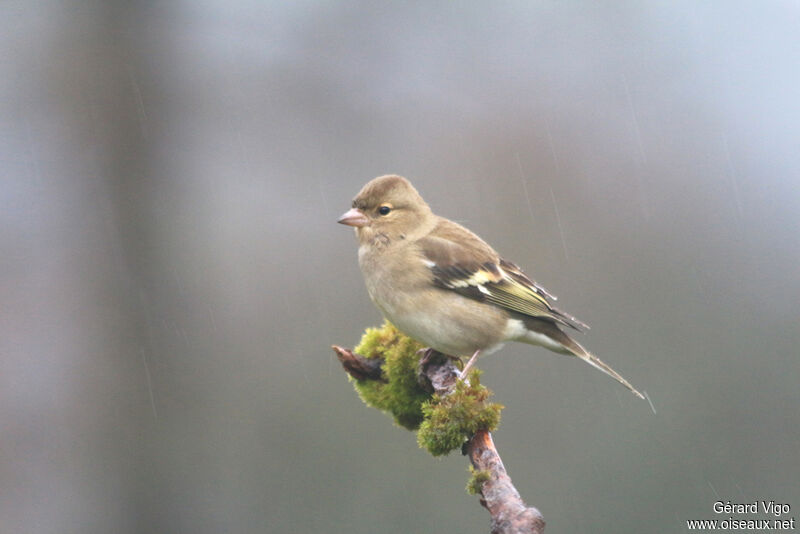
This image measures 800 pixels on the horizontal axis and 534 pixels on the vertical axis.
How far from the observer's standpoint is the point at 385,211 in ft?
15.8

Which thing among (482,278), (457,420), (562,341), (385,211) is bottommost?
(562,341)

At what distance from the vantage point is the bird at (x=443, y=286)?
168 inches

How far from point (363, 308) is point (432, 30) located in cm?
469

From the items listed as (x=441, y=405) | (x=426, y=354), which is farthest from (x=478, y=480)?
(x=426, y=354)

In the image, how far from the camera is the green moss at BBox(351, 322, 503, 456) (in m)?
3.07

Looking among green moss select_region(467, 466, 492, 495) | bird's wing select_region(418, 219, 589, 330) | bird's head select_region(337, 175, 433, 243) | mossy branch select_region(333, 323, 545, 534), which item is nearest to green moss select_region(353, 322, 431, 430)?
mossy branch select_region(333, 323, 545, 534)

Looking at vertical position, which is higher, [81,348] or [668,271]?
[81,348]

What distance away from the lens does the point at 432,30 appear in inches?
390

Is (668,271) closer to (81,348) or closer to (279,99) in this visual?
(279,99)

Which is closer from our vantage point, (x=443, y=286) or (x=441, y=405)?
(x=441, y=405)

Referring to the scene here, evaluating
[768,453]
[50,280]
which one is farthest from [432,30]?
[768,453]

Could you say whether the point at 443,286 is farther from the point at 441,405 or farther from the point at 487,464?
the point at 487,464

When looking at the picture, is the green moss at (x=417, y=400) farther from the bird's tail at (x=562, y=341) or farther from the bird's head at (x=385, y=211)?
the bird's tail at (x=562, y=341)

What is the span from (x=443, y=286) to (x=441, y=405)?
1410mm
